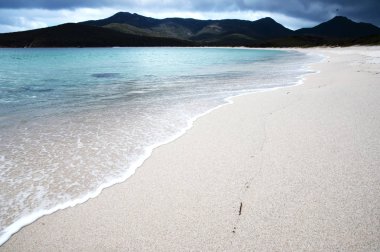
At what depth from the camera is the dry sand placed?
2.74m

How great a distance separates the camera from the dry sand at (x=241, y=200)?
2.74 meters

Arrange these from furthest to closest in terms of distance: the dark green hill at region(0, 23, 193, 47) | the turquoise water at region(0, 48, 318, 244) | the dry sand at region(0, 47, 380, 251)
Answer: the dark green hill at region(0, 23, 193, 47) < the turquoise water at region(0, 48, 318, 244) < the dry sand at region(0, 47, 380, 251)

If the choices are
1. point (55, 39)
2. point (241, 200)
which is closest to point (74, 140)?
point (241, 200)

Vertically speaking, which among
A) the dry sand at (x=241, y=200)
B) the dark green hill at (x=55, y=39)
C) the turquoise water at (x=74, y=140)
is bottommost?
the turquoise water at (x=74, y=140)

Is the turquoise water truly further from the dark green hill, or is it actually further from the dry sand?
the dark green hill

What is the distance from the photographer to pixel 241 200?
3391 millimetres

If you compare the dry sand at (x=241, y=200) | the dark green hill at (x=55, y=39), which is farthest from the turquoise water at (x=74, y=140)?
the dark green hill at (x=55, y=39)

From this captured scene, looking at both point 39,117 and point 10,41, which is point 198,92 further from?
point 10,41

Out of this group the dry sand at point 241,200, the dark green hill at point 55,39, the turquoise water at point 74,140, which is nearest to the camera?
the dry sand at point 241,200

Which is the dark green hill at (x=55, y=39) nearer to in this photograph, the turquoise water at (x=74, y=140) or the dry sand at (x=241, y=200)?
the turquoise water at (x=74, y=140)

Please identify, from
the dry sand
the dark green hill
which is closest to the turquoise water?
the dry sand

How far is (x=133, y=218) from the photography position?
3145 mm

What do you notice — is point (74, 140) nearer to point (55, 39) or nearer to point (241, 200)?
point (241, 200)

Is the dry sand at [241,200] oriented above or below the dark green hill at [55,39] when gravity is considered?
below
